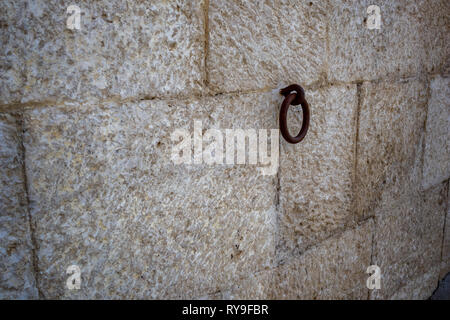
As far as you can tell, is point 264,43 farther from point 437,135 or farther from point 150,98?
point 437,135

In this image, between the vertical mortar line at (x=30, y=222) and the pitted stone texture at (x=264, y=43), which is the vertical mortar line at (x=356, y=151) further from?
the vertical mortar line at (x=30, y=222)

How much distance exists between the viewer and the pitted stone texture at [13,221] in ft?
2.72

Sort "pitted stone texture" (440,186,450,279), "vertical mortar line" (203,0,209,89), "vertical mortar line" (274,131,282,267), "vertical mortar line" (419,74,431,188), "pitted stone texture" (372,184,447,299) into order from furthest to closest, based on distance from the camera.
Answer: "pitted stone texture" (440,186,450,279) < "vertical mortar line" (419,74,431,188) < "pitted stone texture" (372,184,447,299) < "vertical mortar line" (274,131,282,267) < "vertical mortar line" (203,0,209,89)

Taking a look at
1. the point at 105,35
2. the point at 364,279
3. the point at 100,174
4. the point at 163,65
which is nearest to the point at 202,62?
the point at 163,65

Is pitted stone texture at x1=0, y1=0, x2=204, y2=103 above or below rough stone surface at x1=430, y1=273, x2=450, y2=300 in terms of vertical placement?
above

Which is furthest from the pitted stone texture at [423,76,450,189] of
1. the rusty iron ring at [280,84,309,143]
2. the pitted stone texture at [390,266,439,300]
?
the rusty iron ring at [280,84,309,143]

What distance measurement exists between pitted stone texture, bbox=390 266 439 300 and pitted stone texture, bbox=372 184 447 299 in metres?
0.03

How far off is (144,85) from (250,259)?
28.8 inches

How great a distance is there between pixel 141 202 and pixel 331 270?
39.6 inches

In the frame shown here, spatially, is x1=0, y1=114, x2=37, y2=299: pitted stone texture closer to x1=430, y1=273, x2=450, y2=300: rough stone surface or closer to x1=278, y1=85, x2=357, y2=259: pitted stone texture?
x1=278, y1=85, x2=357, y2=259: pitted stone texture

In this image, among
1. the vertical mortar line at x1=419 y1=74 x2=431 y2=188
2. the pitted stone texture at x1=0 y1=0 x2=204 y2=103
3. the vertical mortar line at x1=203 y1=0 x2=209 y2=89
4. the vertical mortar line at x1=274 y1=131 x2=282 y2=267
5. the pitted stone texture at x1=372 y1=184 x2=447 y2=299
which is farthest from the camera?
the vertical mortar line at x1=419 y1=74 x2=431 y2=188

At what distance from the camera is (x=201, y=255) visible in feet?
4.00

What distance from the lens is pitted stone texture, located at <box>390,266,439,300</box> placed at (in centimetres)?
219

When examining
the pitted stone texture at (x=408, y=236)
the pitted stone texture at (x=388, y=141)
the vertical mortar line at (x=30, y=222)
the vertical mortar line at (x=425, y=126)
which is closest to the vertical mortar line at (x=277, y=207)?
the pitted stone texture at (x=388, y=141)
